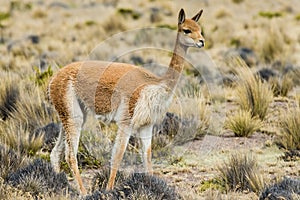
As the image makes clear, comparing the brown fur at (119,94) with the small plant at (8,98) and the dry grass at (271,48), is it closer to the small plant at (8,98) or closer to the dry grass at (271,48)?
the small plant at (8,98)

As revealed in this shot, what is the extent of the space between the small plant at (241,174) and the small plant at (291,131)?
1.60 metres

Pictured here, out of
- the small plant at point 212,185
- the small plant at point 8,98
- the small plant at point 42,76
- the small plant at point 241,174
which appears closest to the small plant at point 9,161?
the small plant at point 212,185

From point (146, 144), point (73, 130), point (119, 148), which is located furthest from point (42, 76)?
point (119, 148)

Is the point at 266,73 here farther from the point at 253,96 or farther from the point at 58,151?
the point at 58,151

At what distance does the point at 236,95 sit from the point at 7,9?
827 inches

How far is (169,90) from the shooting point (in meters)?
6.92

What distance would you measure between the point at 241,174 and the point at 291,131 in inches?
79.0

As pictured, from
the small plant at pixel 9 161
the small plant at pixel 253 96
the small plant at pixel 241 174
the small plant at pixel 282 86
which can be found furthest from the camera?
the small plant at pixel 282 86

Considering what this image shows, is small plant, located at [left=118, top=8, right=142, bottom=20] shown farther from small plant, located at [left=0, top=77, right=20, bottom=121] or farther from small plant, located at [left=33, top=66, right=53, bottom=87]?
small plant, located at [left=0, top=77, right=20, bottom=121]

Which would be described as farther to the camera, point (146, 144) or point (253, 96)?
point (253, 96)

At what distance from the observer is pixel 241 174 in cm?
724

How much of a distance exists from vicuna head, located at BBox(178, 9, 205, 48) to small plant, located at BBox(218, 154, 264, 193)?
4.59 feet

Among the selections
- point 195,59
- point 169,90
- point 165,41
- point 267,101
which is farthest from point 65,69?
point 165,41

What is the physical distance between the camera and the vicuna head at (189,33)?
6.80 meters
